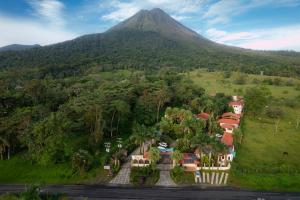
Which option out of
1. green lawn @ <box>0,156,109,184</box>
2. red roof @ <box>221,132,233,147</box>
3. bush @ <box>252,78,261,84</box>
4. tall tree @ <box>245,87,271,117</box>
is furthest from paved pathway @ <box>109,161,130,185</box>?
bush @ <box>252,78,261,84</box>

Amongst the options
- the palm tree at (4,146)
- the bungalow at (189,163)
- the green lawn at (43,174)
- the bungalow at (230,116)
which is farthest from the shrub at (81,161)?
the bungalow at (230,116)

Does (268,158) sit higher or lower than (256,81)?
lower

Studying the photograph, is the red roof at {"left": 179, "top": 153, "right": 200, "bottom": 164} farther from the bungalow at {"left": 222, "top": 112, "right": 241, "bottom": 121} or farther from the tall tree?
the tall tree

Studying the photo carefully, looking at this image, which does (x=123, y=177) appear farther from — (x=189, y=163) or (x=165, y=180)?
(x=189, y=163)

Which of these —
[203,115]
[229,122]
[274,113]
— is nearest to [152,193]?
[229,122]

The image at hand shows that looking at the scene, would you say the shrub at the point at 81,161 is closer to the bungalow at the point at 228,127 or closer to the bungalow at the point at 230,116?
the bungalow at the point at 228,127

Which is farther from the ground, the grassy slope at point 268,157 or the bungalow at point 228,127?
the bungalow at point 228,127

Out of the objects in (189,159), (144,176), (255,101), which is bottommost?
(144,176)
